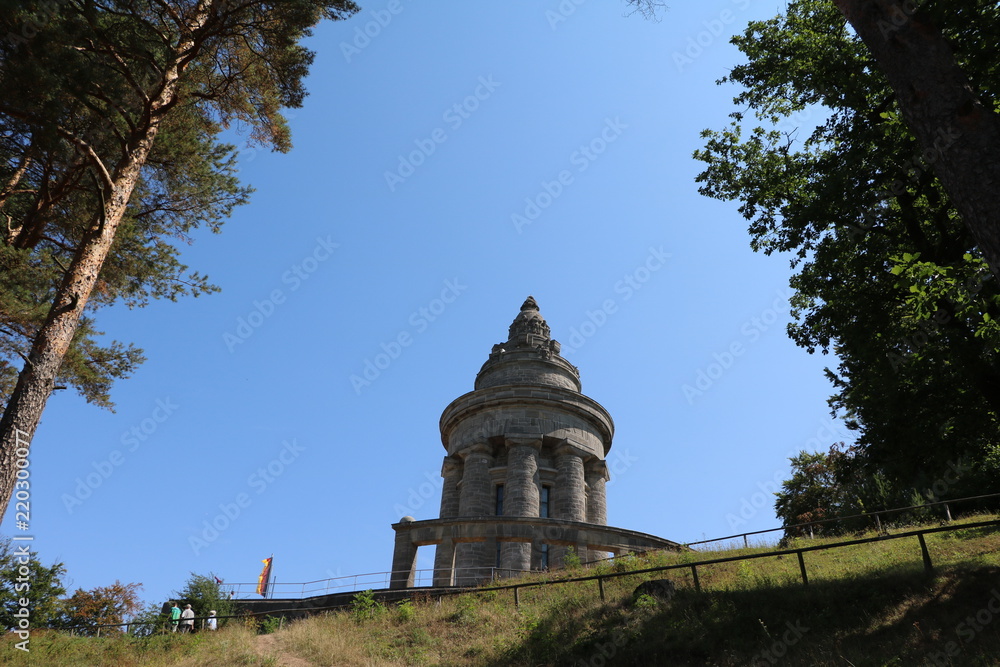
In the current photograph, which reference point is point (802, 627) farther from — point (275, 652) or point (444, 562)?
point (444, 562)

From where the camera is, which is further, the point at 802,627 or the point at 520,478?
the point at 520,478

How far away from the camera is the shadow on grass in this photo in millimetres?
9633

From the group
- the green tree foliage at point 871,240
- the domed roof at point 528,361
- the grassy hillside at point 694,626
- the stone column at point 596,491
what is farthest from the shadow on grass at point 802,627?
the domed roof at point 528,361

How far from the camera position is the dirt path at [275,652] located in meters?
12.8

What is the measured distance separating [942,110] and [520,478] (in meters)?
20.7

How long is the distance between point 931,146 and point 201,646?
624 inches

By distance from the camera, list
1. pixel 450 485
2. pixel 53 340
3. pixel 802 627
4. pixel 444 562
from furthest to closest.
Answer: pixel 450 485
pixel 444 562
pixel 802 627
pixel 53 340

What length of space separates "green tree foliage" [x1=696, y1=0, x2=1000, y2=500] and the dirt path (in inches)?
523

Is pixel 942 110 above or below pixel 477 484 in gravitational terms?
below

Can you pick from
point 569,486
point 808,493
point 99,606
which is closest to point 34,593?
point 99,606

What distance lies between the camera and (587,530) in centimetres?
2348

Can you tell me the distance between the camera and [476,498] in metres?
26.2

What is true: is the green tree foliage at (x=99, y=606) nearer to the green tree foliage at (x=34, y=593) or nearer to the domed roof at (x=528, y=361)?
the green tree foliage at (x=34, y=593)

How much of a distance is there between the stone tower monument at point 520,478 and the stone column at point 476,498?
0.04m
